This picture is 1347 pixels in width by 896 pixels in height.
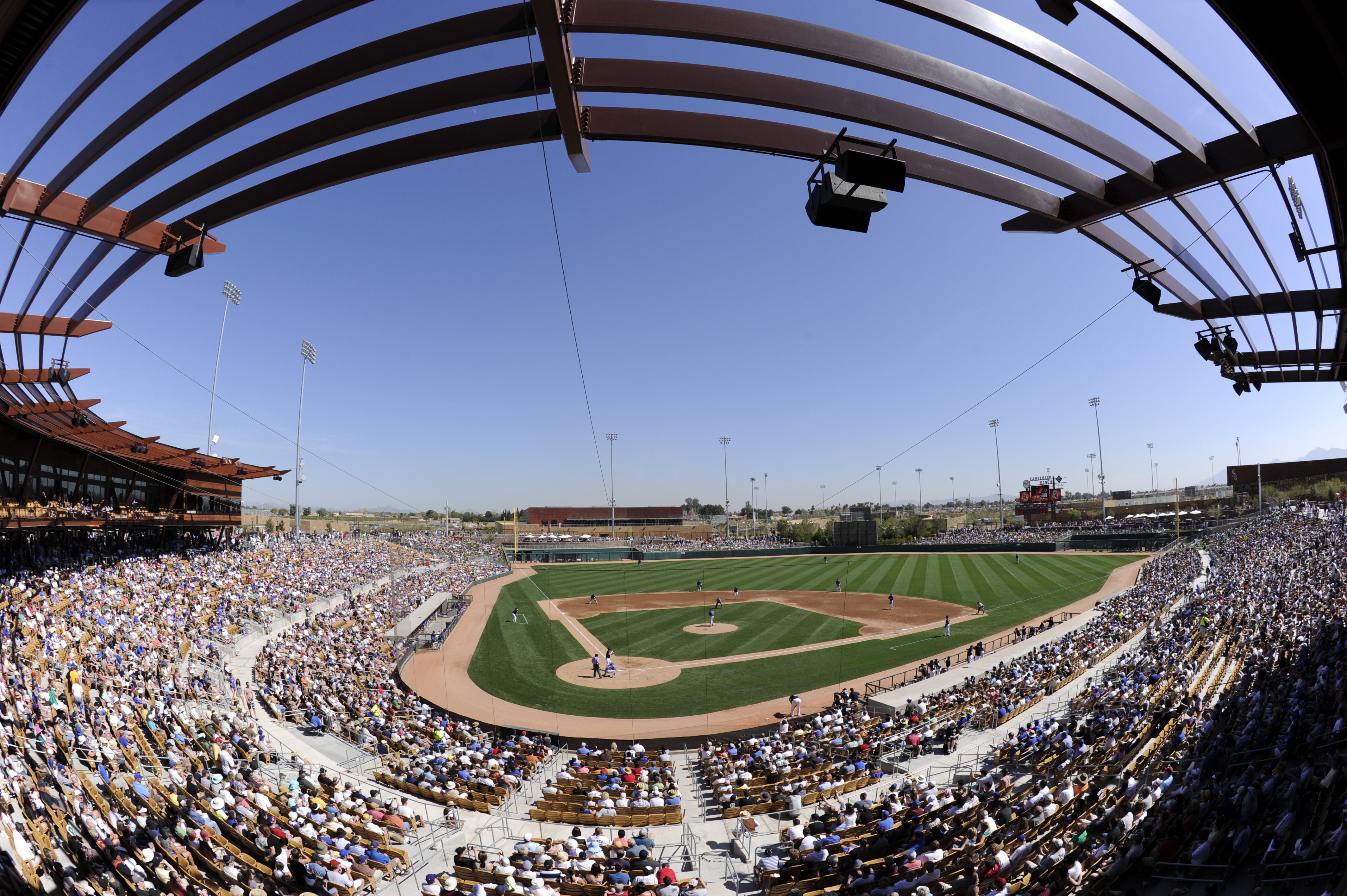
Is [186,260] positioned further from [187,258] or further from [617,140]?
[617,140]

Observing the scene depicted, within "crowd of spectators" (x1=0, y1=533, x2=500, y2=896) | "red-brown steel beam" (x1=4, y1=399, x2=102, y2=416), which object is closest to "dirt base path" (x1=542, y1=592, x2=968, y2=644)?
"crowd of spectators" (x1=0, y1=533, x2=500, y2=896)

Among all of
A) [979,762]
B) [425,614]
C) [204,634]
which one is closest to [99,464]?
[204,634]

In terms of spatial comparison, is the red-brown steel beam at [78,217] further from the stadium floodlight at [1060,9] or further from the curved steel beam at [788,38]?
the stadium floodlight at [1060,9]

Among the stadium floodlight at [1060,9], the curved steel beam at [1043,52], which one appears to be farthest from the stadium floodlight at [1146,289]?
the stadium floodlight at [1060,9]

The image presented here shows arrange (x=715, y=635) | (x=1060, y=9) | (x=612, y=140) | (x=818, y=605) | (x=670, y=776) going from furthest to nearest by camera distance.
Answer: (x=818, y=605) < (x=715, y=635) < (x=670, y=776) < (x=612, y=140) < (x=1060, y=9)

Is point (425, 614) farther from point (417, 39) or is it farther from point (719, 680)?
point (417, 39)

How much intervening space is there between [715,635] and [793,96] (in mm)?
29212

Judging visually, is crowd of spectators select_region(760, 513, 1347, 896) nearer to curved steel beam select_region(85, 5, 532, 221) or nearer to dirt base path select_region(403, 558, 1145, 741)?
dirt base path select_region(403, 558, 1145, 741)

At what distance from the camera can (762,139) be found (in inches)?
231

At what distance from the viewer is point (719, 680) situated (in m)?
24.2

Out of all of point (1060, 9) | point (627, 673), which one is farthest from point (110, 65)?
point (627, 673)

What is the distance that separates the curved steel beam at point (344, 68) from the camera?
462 cm

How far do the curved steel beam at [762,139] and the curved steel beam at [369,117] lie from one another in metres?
0.68

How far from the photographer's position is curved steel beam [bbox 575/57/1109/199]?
500cm
